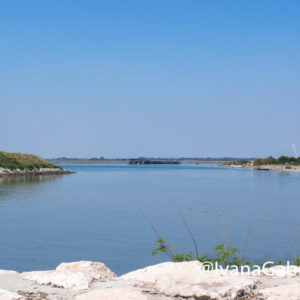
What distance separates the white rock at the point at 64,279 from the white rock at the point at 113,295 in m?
0.57

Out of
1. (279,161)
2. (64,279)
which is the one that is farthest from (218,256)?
(279,161)

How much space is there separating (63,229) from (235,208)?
38.5ft

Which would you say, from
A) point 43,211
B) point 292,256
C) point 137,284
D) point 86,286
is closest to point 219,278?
point 137,284

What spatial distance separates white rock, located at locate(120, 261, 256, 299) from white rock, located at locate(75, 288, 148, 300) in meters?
0.47

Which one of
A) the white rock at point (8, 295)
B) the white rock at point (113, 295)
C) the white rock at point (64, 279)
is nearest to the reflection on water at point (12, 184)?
the white rock at point (64, 279)

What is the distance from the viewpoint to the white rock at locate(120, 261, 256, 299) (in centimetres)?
623

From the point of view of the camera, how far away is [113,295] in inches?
239

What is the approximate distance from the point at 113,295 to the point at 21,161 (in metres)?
73.8

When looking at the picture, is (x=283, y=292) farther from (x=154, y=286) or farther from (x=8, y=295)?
(x=8, y=295)

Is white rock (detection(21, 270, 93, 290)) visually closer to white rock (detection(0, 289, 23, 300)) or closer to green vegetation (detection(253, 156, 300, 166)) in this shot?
white rock (detection(0, 289, 23, 300))

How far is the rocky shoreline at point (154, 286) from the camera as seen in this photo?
616 cm

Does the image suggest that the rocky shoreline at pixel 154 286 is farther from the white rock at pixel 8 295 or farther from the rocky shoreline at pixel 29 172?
the rocky shoreline at pixel 29 172

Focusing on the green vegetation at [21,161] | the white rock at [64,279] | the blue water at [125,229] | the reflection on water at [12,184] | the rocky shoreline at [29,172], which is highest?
the green vegetation at [21,161]

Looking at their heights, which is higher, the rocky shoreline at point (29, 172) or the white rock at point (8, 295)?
the white rock at point (8, 295)
